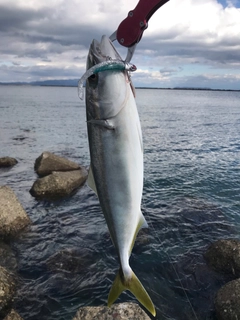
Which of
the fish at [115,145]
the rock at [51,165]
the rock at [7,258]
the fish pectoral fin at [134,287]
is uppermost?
the fish at [115,145]

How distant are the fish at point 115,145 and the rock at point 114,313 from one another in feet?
11.2

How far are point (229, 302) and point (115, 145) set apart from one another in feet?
22.2

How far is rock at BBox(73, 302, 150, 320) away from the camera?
7.39 meters

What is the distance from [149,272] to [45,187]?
Result: 8.62m

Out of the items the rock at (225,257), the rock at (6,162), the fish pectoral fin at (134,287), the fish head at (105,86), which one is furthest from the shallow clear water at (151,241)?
the fish head at (105,86)

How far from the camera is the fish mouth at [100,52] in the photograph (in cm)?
382

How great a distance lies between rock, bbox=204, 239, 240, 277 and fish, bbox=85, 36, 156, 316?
23.3 ft

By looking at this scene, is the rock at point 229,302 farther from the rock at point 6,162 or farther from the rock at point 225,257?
the rock at point 6,162

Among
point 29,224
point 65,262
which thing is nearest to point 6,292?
point 65,262

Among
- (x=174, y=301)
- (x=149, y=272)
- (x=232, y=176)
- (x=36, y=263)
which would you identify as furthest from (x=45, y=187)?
(x=232, y=176)

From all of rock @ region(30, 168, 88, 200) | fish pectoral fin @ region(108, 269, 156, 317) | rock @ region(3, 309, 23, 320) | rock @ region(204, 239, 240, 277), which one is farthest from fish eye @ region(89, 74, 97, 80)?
rock @ region(30, 168, 88, 200)

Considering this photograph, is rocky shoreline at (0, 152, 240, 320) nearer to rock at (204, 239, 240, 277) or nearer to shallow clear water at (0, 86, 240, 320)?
rock at (204, 239, 240, 277)

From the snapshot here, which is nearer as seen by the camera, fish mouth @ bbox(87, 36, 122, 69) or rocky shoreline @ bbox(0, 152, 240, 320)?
fish mouth @ bbox(87, 36, 122, 69)

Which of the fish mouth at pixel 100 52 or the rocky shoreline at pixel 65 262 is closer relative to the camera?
the fish mouth at pixel 100 52
